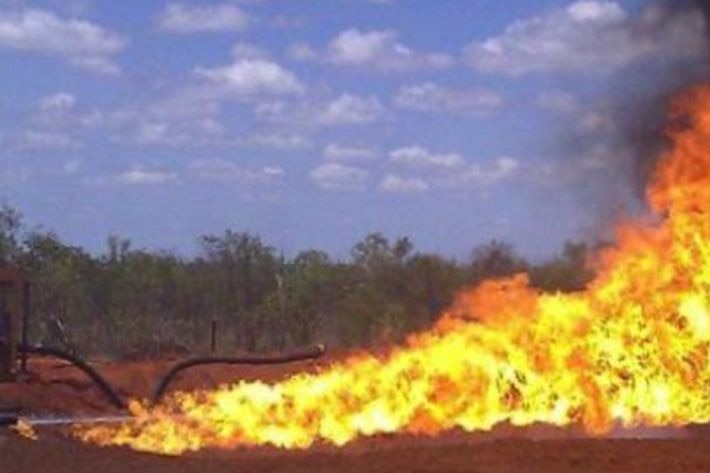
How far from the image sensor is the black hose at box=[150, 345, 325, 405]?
77.4ft

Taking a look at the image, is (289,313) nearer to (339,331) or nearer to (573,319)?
(339,331)

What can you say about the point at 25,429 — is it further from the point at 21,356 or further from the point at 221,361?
Answer: the point at 221,361

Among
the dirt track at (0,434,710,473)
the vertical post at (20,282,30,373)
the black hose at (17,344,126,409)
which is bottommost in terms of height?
the dirt track at (0,434,710,473)

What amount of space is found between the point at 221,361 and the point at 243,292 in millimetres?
20683

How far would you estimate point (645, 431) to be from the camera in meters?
16.1

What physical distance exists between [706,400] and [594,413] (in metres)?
1.32

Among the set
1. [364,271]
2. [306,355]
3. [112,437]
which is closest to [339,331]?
[364,271]

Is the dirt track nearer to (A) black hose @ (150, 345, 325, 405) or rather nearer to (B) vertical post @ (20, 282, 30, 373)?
(B) vertical post @ (20, 282, 30, 373)

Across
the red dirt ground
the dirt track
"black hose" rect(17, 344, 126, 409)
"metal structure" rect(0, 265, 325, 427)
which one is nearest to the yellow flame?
"metal structure" rect(0, 265, 325, 427)

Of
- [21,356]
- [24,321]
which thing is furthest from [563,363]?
[21,356]

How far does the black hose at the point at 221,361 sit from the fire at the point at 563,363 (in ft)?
17.0

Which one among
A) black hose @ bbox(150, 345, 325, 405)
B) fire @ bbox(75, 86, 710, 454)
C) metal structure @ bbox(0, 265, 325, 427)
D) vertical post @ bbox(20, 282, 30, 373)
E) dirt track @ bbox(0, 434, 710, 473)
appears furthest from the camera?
black hose @ bbox(150, 345, 325, 405)

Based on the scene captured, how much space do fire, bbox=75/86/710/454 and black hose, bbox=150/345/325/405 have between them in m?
5.19

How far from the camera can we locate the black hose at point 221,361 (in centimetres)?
2358
